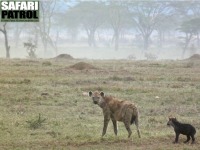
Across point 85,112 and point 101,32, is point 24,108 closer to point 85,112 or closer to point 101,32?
point 85,112

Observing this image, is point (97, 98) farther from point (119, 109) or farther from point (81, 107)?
point (81, 107)

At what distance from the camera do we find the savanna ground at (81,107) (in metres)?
10.2

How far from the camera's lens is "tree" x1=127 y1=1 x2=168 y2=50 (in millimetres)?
73106

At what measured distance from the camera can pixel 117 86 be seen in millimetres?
20094

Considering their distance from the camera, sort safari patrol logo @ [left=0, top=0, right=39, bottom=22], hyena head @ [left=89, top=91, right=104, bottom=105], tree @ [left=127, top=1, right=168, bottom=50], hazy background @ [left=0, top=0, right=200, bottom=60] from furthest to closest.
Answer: hazy background @ [left=0, top=0, right=200, bottom=60] < tree @ [left=127, top=1, right=168, bottom=50] < safari patrol logo @ [left=0, top=0, right=39, bottom=22] < hyena head @ [left=89, top=91, right=104, bottom=105]

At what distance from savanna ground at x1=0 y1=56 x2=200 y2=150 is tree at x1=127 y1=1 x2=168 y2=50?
4679cm

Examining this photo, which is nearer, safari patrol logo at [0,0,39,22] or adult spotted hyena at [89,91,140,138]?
adult spotted hyena at [89,91,140,138]

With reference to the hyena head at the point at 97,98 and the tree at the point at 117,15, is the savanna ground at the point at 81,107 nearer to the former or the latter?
the hyena head at the point at 97,98

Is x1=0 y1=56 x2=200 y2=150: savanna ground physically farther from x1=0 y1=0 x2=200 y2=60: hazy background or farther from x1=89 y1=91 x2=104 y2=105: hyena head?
x1=0 y1=0 x2=200 y2=60: hazy background

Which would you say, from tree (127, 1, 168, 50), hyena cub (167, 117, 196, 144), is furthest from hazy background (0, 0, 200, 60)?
hyena cub (167, 117, 196, 144)

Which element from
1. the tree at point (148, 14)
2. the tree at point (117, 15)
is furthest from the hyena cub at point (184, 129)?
the tree at point (117, 15)

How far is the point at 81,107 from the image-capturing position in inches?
607

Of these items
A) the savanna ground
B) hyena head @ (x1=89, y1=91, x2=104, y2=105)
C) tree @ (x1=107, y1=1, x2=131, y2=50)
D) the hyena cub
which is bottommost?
the savanna ground

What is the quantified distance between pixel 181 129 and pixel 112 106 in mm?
1470
